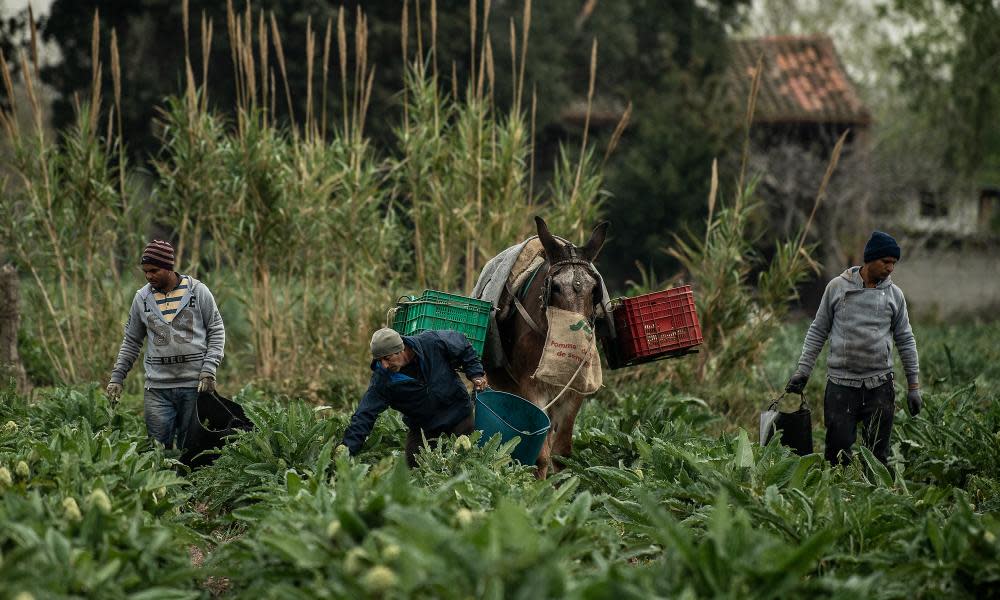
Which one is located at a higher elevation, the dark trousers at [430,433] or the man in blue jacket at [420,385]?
the man in blue jacket at [420,385]

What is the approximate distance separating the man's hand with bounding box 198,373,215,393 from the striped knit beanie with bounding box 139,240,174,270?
76 centimetres

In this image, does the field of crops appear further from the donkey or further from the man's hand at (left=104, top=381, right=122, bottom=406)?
the donkey

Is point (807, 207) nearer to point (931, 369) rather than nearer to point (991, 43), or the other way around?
point (991, 43)

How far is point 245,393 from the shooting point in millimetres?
9008

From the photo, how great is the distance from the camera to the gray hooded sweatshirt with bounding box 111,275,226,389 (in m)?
7.17

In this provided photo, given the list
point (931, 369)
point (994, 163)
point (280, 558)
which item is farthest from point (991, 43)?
point (280, 558)

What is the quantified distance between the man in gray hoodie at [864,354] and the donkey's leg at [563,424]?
150 cm

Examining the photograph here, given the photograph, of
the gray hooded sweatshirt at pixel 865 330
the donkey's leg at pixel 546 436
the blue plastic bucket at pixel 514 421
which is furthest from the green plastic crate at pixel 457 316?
the gray hooded sweatshirt at pixel 865 330

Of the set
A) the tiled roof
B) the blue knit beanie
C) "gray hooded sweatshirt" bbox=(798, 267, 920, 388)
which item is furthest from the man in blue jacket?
the tiled roof

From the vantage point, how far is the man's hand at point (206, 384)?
7074 mm

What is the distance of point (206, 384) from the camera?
7082 millimetres

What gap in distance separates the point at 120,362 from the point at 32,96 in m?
3.89

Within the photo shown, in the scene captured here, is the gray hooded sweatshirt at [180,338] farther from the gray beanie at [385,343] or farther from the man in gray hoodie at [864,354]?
the man in gray hoodie at [864,354]

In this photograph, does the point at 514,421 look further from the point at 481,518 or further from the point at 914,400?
the point at 914,400
